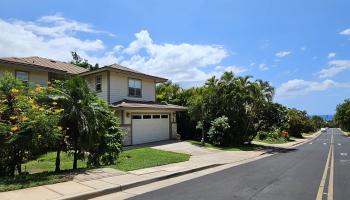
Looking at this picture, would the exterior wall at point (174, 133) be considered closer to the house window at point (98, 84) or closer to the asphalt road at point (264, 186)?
the house window at point (98, 84)

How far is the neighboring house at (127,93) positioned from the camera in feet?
77.0

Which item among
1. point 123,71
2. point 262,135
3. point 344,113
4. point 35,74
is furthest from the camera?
point 344,113

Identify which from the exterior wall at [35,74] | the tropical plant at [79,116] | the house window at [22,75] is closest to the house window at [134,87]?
the exterior wall at [35,74]

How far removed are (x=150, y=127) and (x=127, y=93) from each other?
319 centimetres

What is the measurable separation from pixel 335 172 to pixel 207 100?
15.6m

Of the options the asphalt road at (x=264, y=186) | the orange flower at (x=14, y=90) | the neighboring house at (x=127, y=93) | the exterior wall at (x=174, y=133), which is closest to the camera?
the asphalt road at (x=264, y=186)

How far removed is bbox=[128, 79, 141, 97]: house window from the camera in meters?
26.6

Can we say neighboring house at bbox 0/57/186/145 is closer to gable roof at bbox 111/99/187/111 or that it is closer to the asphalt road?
gable roof at bbox 111/99/187/111

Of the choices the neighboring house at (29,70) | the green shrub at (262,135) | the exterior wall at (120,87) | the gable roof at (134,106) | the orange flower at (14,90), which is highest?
the neighboring house at (29,70)

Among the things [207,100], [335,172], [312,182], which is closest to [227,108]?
[207,100]

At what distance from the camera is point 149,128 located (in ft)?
85.0

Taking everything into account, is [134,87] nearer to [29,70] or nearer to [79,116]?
[29,70]

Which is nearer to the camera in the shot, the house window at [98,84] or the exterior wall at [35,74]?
the exterior wall at [35,74]

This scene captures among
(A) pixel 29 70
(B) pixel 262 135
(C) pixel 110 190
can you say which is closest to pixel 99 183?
(C) pixel 110 190
